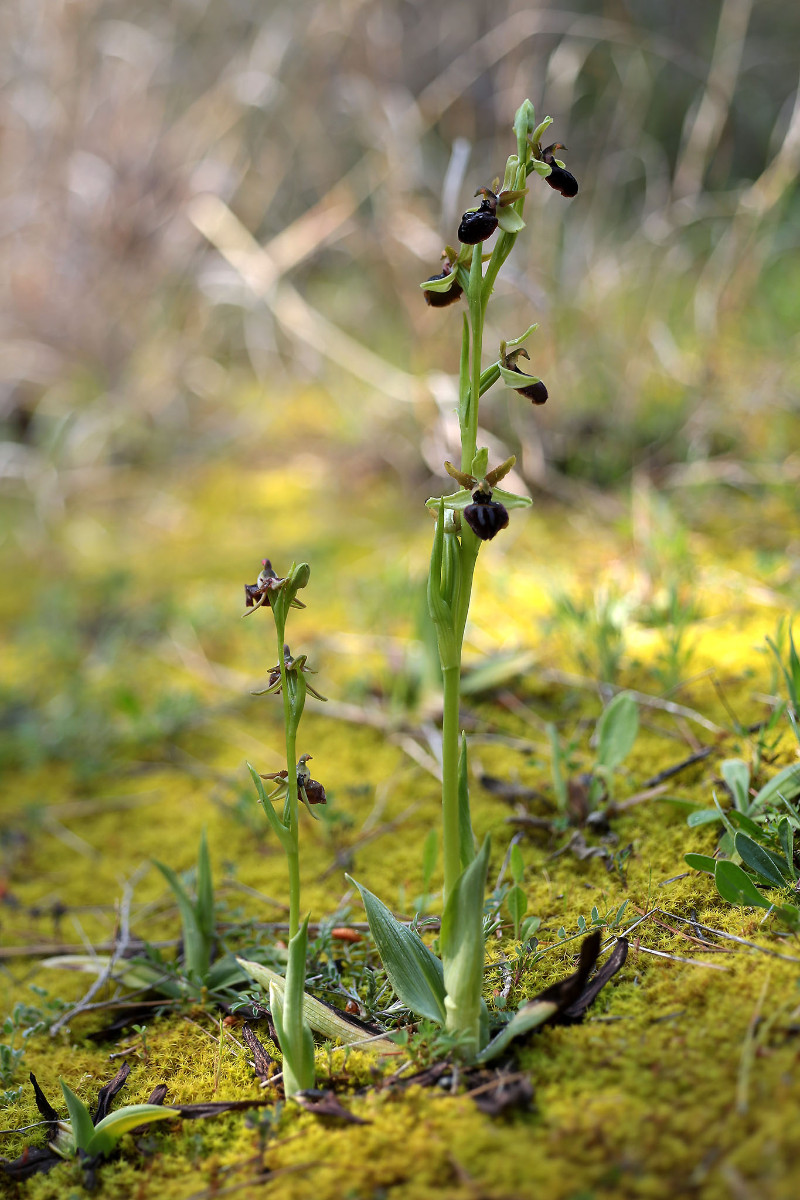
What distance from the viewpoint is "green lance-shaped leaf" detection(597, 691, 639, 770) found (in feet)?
6.61

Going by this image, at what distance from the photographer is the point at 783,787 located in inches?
66.3

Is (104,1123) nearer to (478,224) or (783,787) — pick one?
(783,787)

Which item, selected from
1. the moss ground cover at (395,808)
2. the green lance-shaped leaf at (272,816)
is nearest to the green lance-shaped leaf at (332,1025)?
the moss ground cover at (395,808)

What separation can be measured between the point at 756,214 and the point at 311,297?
470cm

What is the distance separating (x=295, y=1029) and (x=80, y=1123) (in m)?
0.39

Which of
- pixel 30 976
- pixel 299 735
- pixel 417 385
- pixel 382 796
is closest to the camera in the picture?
pixel 30 976

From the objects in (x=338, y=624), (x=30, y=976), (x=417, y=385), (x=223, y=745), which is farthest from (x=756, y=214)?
(x=30, y=976)

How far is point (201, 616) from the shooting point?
356cm

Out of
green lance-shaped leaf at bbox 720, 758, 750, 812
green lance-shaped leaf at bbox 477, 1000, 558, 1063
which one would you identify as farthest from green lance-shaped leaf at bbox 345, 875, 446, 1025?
green lance-shaped leaf at bbox 720, 758, 750, 812

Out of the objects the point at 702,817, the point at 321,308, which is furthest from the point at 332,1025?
the point at 321,308

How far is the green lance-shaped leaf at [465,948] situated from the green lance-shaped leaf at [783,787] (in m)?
0.70

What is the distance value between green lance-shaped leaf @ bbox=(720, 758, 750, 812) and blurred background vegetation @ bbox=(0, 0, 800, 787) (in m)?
1.14

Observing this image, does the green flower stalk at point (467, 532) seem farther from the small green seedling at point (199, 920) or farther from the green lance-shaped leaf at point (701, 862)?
the small green seedling at point (199, 920)

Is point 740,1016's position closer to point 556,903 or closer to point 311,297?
point 556,903
